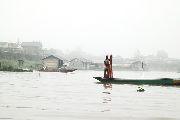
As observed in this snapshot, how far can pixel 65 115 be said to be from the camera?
13.8 metres

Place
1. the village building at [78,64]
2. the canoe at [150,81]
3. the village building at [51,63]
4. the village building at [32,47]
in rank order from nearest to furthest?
the canoe at [150,81], the village building at [51,63], the village building at [78,64], the village building at [32,47]

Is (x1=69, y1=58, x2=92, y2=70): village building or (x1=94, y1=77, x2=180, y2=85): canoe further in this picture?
(x1=69, y1=58, x2=92, y2=70): village building

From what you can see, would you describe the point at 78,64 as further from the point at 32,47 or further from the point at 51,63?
the point at 51,63

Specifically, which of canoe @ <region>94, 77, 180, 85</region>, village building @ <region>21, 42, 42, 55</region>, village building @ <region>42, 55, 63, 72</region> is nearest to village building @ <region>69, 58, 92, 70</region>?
village building @ <region>21, 42, 42, 55</region>

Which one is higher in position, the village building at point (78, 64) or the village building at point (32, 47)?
the village building at point (32, 47)

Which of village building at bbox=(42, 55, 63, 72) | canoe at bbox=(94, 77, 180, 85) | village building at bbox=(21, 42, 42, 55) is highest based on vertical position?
village building at bbox=(21, 42, 42, 55)

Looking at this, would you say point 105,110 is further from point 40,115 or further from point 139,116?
point 40,115

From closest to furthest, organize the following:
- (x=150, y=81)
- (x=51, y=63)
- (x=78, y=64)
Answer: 1. (x=150, y=81)
2. (x=51, y=63)
3. (x=78, y=64)

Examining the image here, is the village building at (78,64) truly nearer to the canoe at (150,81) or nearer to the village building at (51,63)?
the village building at (51,63)

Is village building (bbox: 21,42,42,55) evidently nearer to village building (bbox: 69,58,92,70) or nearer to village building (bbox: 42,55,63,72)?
village building (bbox: 69,58,92,70)

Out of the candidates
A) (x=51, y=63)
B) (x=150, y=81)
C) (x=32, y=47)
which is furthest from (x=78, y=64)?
(x=150, y=81)

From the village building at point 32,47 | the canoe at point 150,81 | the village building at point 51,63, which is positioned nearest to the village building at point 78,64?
the village building at point 32,47

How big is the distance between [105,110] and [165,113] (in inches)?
101

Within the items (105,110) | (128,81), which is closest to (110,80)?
(128,81)
